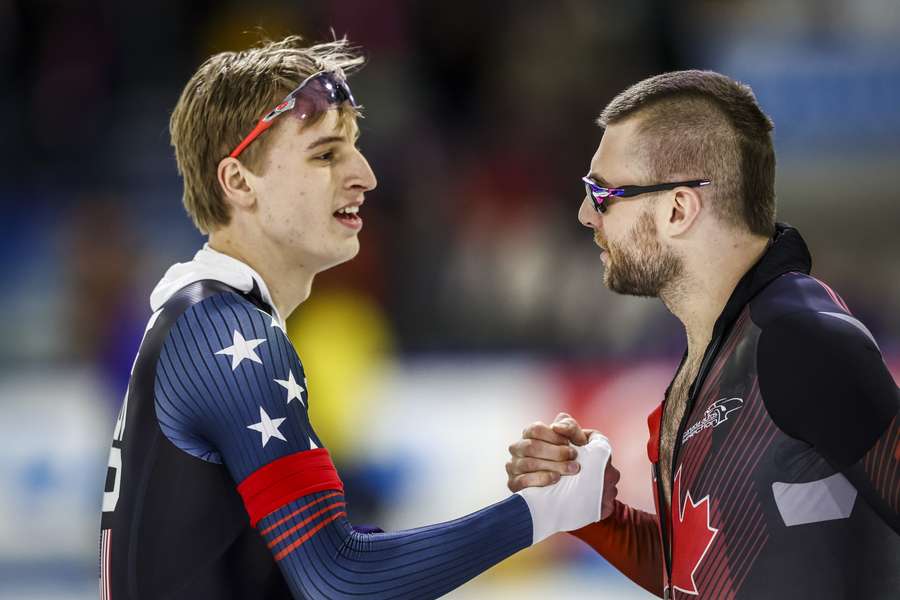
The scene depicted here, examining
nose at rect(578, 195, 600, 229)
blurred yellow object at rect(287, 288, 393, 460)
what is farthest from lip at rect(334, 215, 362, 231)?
blurred yellow object at rect(287, 288, 393, 460)

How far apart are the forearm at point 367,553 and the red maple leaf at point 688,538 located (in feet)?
1.79

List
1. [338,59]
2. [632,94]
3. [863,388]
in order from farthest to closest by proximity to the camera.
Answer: [338,59] → [632,94] → [863,388]

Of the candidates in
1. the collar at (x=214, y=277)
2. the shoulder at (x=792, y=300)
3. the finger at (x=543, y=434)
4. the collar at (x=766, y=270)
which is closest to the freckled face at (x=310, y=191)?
the collar at (x=214, y=277)

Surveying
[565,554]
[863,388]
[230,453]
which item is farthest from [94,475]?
[863,388]

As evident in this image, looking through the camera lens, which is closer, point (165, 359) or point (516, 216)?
point (165, 359)

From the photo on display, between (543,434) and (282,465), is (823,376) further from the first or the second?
(282,465)

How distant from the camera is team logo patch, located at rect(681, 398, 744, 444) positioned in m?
3.21

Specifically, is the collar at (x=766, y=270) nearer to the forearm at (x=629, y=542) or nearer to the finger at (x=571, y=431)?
the finger at (x=571, y=431)

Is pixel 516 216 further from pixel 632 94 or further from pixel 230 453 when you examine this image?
pixel 230 453

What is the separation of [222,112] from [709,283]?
1.69 metres

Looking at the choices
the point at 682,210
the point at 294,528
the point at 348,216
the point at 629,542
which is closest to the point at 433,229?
the point at 348,216

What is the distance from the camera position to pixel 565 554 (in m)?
8.38

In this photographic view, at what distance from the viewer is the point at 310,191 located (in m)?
3.74

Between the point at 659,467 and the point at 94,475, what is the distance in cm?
638
